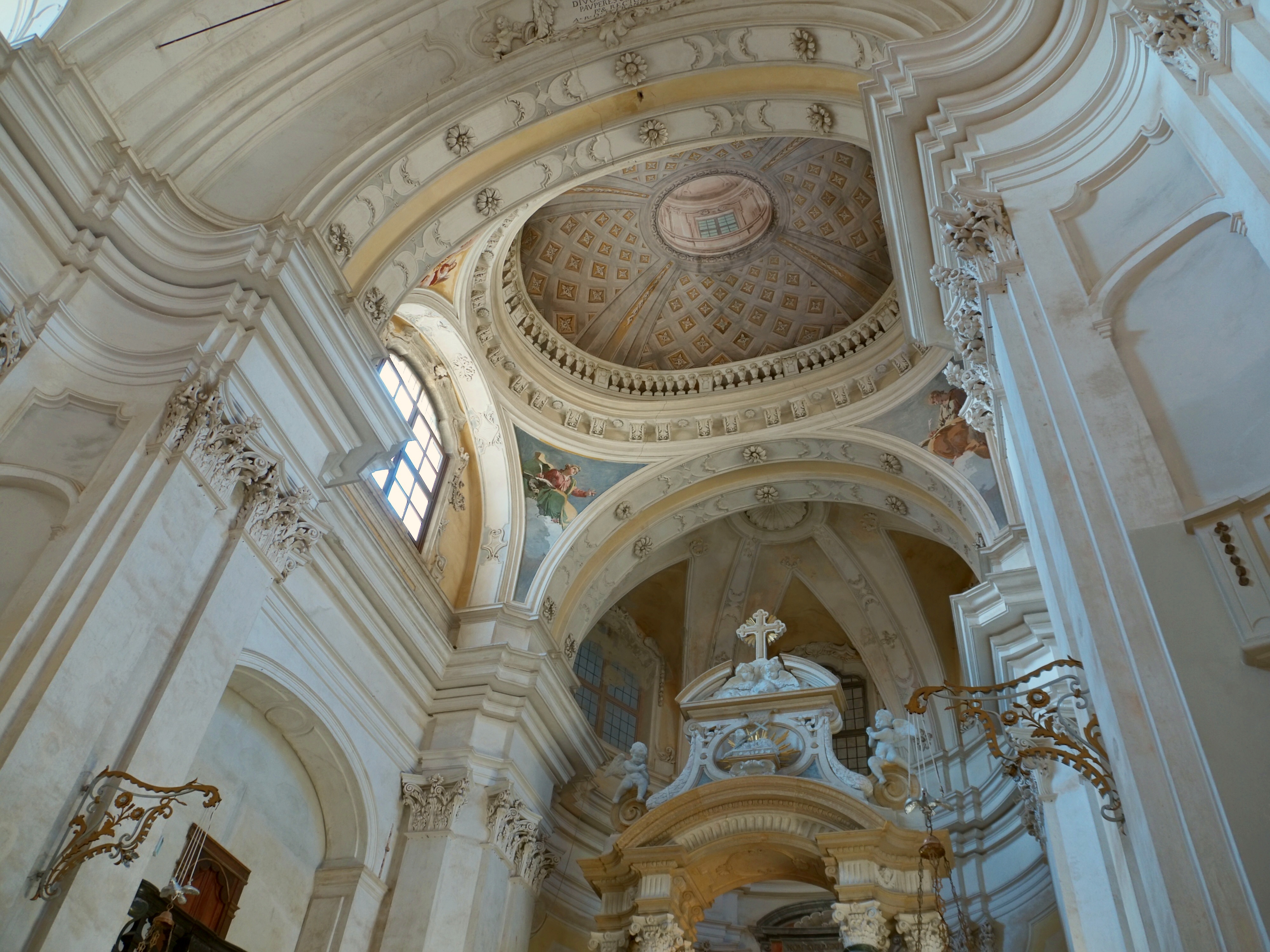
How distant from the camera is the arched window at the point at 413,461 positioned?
36.7ft

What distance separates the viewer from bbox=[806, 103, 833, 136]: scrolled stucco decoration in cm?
918

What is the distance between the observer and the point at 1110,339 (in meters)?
4.83

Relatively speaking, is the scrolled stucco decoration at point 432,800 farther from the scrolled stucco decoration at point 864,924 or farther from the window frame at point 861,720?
the window frame at point 861,720

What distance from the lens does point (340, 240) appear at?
8672mm

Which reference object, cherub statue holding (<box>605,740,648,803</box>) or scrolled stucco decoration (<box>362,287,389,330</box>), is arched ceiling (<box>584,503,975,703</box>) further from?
scrolled stucco decoration (<box>362,287,389,330</box>)

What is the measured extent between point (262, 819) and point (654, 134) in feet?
23.7

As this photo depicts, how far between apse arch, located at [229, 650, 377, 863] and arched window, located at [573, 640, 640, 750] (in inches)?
220

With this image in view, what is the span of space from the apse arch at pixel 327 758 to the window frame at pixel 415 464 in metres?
2.36

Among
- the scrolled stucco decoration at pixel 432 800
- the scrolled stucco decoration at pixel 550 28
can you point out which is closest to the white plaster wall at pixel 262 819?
the scrolled stucco decoration at pixel 432 800

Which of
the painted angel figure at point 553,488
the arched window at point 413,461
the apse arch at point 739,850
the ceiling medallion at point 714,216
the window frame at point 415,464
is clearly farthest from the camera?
the ceiling medallion at point 714,216

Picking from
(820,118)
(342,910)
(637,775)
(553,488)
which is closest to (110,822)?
(342,910)

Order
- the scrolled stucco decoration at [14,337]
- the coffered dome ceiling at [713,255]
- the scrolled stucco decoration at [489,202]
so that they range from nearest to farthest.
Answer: the scrolled stucco decoration at [14,337], the scrolled stucco decoration at [489,202], the coffered dome ceiling at [713,255]

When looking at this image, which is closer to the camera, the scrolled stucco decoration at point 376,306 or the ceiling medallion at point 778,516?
the scrolled stucco decoration at point 376,306

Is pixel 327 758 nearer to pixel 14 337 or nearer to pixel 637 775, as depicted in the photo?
pixel 637 775
